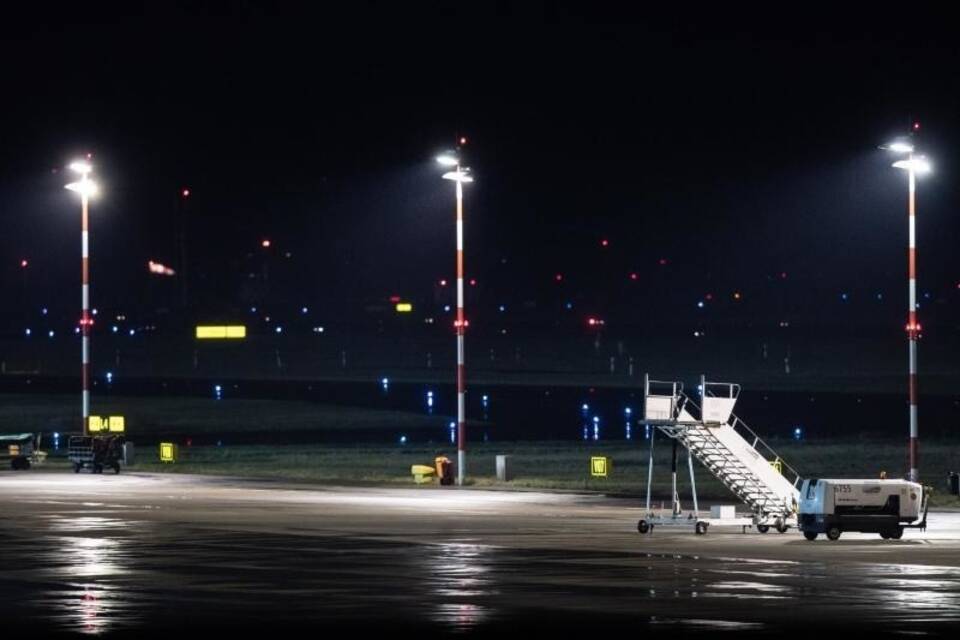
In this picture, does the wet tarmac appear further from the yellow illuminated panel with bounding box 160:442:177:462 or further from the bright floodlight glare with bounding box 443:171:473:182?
the yellow illuminated panel with bounding box 160:442:177:462

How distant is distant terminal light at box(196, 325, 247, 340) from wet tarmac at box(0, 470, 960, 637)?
10811 centimetres

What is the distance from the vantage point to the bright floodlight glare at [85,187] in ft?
224

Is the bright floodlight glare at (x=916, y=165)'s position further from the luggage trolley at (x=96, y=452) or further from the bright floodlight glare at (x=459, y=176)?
the luggage trolley at (x=96, y=452)

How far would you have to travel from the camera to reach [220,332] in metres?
159

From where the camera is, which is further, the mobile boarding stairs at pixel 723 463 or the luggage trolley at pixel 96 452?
the luggage trolley at pixel 96 452

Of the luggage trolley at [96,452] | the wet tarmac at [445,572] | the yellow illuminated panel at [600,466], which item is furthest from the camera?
the luggage trolley at [96,452]

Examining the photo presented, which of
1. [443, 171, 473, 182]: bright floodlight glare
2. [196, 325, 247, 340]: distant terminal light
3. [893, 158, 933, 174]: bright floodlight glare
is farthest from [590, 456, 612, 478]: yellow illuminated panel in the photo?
[196, 325, 247, 340]: distant terminal light

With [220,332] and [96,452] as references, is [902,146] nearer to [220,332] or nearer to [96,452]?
[96,452]

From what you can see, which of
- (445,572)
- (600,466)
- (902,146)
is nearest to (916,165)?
(902,146)

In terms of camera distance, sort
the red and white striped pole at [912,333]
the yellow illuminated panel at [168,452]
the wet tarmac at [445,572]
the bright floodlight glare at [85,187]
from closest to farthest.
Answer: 1. the wet tarmac at [445,572]
2. the red and white striped pole at [912,333]
3. the bright floodlight glare at [85,187]
4. the yellow illuminated panel at [168,452]

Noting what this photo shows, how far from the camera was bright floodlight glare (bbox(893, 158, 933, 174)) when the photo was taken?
50.2 meters

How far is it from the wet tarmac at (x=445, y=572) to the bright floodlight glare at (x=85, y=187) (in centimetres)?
2040

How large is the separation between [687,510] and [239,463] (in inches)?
1066

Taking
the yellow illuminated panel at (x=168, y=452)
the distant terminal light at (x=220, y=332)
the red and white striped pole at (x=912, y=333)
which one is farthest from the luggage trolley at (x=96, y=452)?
the distant terminal light at (x=220, y=332)
